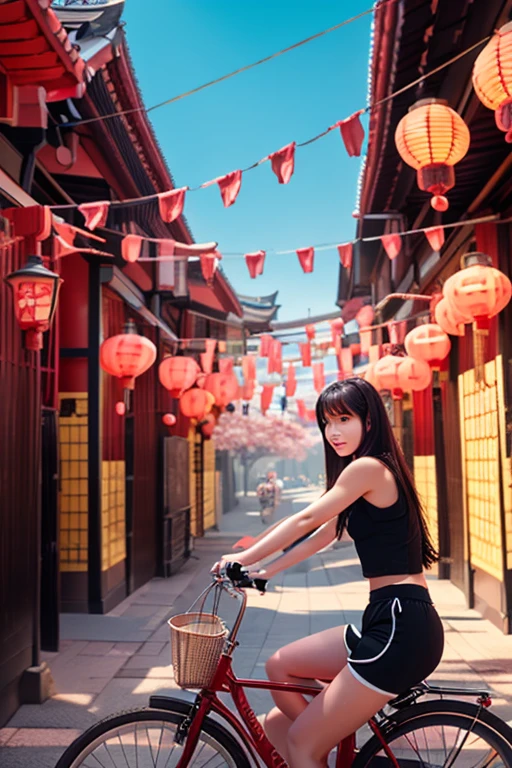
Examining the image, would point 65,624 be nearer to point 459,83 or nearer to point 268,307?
point 459,83

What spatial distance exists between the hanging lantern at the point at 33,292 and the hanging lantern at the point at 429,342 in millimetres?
4870

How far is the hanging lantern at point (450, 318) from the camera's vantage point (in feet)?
23.6

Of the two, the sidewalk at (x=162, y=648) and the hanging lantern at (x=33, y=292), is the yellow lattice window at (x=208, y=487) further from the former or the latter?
the hanging lantern at (x=33, y=292)

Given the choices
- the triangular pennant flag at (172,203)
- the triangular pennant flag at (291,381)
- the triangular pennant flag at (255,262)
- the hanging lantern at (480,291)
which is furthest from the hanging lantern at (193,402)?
the hanging lantern at (480,291)

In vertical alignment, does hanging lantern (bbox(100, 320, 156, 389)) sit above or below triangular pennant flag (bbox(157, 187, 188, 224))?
below

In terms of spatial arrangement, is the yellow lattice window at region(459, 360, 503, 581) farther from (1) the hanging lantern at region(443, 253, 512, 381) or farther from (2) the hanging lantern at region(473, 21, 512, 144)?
(2) the hanging lantern at region(473, 21, 512, 144)

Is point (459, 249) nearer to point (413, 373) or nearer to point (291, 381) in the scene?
point (413, 373)

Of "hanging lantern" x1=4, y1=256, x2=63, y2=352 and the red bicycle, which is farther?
"hanging lantern" x1=4, y1=256, x2=63, y2=352

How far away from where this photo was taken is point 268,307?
31.5 m

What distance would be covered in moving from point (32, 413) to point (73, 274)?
14.7 feet

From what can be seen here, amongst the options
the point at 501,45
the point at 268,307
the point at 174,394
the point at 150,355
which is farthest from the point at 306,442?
the point at 501,45

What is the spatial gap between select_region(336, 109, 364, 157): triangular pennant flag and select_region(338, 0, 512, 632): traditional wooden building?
486 millimetres

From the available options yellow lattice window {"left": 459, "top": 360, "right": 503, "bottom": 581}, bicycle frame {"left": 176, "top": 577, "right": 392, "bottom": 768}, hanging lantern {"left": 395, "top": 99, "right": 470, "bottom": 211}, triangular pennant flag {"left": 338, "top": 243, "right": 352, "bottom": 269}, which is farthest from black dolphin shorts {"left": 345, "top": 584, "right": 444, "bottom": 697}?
triangular pennant flag {"left": 338, "top": 243, "right": 352, "bottom": 269}

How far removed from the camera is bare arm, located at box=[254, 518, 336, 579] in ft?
9.30
